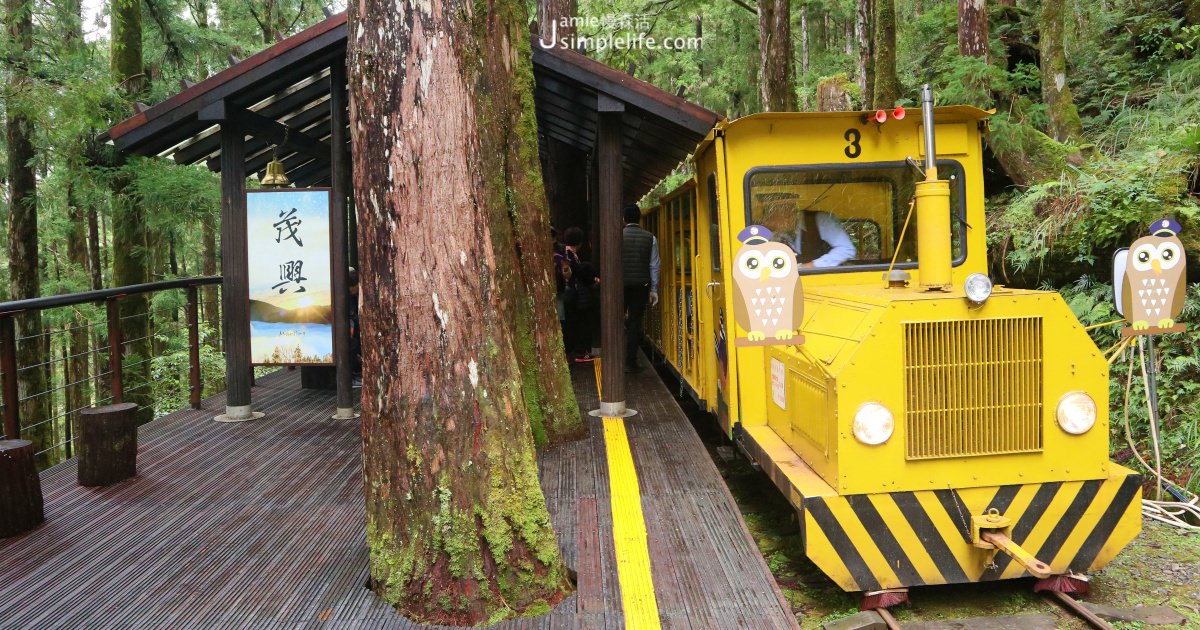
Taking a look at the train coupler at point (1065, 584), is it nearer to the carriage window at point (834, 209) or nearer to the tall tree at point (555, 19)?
the carriage window at point (834, 209)

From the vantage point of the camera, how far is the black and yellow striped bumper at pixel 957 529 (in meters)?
3.78

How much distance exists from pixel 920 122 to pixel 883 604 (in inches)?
119

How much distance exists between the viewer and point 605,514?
460 cm

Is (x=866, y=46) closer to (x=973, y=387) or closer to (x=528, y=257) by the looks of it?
(x=528, y=257)

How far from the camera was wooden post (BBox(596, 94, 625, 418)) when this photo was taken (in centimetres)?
691

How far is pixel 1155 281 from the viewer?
4.38 metres

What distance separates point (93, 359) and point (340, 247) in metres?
16.4

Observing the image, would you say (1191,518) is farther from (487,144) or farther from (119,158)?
(119,158)

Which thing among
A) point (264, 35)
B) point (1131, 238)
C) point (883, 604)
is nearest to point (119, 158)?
point (264, 35)

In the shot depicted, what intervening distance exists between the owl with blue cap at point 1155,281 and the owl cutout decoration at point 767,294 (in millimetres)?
2195

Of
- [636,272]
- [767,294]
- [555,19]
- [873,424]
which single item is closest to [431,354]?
[767,294]

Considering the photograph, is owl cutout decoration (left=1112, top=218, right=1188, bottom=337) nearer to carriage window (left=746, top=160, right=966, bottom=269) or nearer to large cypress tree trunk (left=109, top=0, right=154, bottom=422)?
carriage window (left=746, top=160, right=966, bottom=269)

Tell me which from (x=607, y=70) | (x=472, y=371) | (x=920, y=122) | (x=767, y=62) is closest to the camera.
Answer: (x=472, y=371)

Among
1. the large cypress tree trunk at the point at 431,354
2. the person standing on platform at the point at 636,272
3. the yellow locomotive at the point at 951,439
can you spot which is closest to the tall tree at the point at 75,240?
the large cypress tree trunk at the point at 431,354
